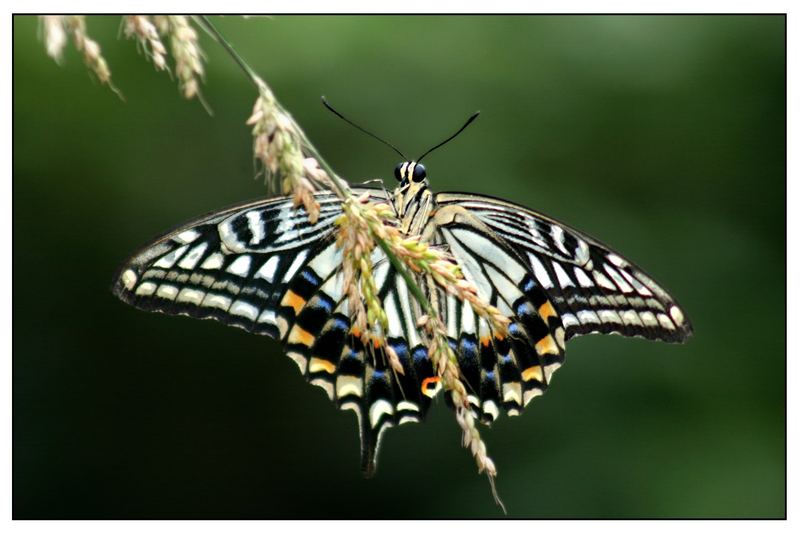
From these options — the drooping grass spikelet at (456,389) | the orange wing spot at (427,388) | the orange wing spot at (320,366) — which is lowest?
the drooping grass spikelet at (456,389)

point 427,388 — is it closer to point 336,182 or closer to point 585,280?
point 585,280

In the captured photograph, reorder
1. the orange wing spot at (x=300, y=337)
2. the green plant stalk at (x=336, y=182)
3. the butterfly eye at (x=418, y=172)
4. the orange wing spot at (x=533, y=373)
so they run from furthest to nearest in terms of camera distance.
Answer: the orange wing spot at (x=533, y=373), the orange wing spot at (x=300, y=337), the butterfly eye at (x=418, y=172), the green plant stalk at (x=336, y=182)

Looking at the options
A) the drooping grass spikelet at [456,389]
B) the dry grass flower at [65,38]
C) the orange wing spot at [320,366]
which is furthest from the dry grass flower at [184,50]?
the orange wing spot at [320,366]

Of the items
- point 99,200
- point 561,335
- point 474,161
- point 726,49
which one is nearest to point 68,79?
point 99,200

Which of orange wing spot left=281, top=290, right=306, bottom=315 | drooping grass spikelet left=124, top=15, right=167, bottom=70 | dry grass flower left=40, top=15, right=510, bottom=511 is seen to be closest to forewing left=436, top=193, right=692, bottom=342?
orange wing spot left=281, top=290, right=306, bottom=315

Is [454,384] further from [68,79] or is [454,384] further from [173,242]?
[68,79]

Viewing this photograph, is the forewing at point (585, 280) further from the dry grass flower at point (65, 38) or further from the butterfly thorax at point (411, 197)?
the dry grass flower at point (65, 38)
